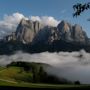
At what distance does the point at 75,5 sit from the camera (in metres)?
41.9

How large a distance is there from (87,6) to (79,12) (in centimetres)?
128

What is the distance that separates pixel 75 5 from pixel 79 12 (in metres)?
1.07

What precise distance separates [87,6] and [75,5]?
1586 mm

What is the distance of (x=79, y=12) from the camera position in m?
41.8

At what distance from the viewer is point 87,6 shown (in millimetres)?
41469
